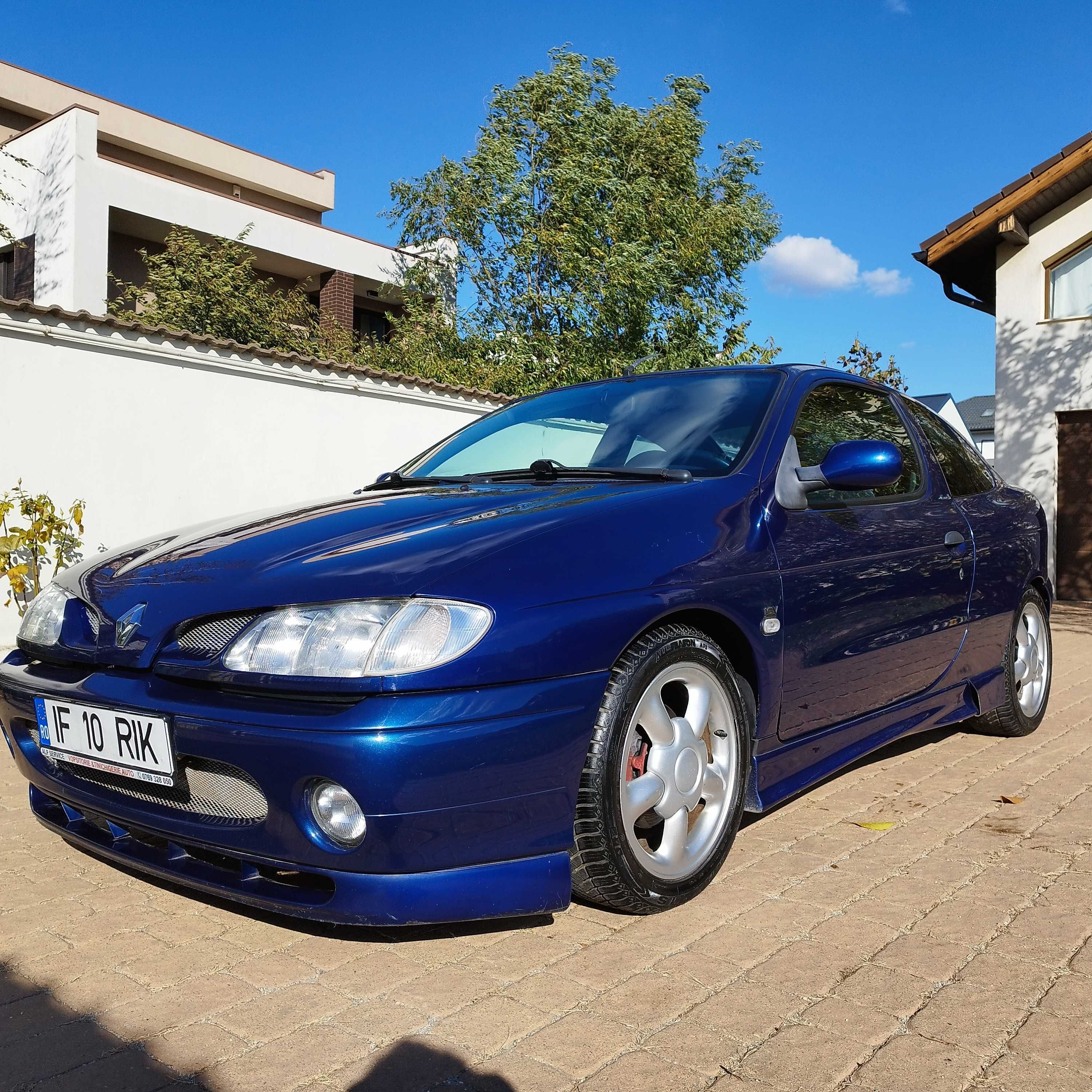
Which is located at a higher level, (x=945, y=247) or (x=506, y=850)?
(x=945, y=247)

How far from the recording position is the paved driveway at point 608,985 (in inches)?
72.9

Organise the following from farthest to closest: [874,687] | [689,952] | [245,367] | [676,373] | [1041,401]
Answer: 1. [1041,401]
2. [245,367]
3. [676,373]
4. [874,687]
5. [689,952]

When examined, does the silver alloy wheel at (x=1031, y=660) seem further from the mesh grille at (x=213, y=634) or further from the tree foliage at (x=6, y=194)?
the tree foliage at (x=6, y=194)

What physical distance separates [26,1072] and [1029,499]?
4.44 m

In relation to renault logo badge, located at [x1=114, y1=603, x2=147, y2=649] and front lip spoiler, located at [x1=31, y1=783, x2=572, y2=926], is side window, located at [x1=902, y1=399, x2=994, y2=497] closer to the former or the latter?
front lip spoiler, located at [x1=31, y1=783, x2=572, y2=926]

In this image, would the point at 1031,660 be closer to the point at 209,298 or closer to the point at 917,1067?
the point at 917,1067

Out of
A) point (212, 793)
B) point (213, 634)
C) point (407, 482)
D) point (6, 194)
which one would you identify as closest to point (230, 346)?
point (407, 482)

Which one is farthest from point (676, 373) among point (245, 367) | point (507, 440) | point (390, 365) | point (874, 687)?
point (390, 365)

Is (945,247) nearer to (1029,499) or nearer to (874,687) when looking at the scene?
(1029,499)

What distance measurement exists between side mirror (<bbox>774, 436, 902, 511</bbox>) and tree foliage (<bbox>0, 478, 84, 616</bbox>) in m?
5.74

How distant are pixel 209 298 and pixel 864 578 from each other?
15.8m

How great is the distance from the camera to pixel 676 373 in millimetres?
3619

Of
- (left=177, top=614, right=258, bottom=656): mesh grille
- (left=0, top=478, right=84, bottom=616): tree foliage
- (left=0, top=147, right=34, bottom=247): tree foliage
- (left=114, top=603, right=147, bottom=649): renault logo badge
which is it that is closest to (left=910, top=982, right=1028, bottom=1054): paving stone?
(left=177, top=614, right=258, bottom=656): mesh grille

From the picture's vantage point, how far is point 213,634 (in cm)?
224
